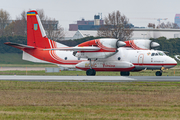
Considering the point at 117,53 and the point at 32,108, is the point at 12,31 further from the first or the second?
the point at 32,108

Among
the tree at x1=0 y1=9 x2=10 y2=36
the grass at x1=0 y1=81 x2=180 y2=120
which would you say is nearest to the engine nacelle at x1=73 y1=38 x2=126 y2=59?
the grass at x1=0 y1=81 x2=180 y2=120

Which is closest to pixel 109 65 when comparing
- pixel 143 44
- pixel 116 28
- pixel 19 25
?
pixel 143 44

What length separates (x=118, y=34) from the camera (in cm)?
7181

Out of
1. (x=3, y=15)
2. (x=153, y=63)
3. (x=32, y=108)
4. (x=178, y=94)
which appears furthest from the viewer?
(x=3, y=15)

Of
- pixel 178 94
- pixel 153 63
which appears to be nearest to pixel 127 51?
pixel 153 63

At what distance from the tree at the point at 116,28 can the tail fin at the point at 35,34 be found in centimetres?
3707

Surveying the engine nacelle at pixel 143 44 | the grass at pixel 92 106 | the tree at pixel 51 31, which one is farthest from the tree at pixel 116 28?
the grass at pixel 92 106

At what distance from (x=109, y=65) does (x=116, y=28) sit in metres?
41.0

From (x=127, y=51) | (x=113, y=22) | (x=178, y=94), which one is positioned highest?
(x=113, y=22)

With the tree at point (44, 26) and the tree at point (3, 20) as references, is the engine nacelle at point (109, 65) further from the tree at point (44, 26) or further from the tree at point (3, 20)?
the tree at point (3, 20)

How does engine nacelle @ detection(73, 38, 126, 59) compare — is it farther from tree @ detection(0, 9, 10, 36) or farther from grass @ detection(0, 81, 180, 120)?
tree @ detection(0, 9, 10, 36)

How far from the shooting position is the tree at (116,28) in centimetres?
7156

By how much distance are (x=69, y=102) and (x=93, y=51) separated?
16998 mm

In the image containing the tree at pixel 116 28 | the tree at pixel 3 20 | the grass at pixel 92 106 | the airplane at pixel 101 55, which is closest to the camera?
the grass at pixel 92 106
